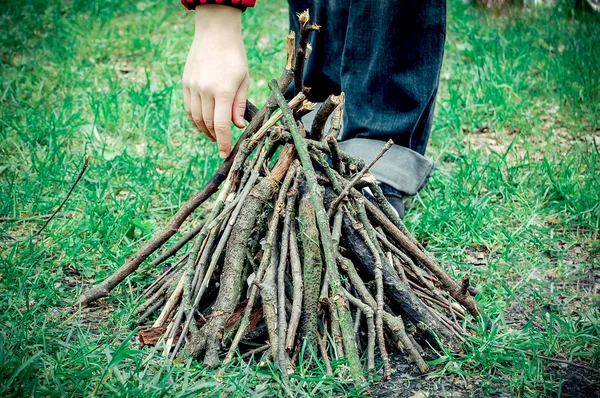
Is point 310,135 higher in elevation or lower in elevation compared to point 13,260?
higher

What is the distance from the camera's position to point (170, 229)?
1853mm

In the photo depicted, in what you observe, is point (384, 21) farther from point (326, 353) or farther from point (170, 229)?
point (326, 353)

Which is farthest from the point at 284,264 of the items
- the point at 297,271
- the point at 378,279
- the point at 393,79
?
the point at 393,79

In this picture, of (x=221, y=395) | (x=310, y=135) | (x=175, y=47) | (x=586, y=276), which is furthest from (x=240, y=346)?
(x=175, y=47)

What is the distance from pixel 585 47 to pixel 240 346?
3515 mm

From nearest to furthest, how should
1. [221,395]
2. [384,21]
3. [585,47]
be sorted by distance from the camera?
1. [221,395]
2. [384,21]
3. [585,47]

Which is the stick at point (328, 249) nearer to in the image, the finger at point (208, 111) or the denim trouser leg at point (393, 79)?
the finger at point (208, 111)

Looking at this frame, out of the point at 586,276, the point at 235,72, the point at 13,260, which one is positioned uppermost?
the point at 235,72

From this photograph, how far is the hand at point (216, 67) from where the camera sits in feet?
5.25

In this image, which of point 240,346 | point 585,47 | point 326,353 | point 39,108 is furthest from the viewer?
point 585,47

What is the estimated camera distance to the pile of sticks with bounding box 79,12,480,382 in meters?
1.55

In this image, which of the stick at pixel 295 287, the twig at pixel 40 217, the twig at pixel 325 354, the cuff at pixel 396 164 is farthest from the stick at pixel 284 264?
the twig at pixel 40 217

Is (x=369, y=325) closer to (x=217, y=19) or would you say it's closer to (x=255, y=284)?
(x=255, y=284)

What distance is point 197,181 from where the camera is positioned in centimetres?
284
